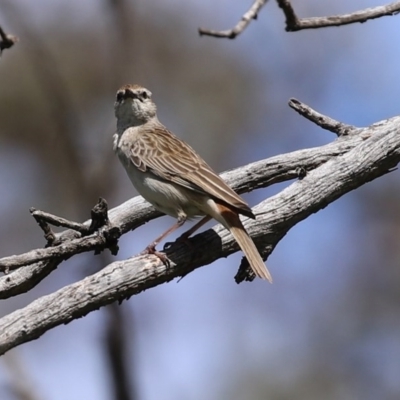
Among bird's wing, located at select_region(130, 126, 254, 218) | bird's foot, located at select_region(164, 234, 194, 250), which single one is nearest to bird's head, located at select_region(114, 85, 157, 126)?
bird's wing, located at select_region(130, 126, 254, 218)

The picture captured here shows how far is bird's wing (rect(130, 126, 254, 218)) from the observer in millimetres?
5582

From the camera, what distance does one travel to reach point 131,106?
6.91 meters

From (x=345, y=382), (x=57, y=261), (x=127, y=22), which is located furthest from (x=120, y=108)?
(x=345, y=382)

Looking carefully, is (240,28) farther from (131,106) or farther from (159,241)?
(131,106)

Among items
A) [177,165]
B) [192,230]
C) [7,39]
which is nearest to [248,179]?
[177,165]

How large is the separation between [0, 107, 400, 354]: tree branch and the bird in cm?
14

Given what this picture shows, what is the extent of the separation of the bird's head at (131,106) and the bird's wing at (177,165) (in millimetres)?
225

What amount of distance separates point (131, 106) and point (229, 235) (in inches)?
80.0

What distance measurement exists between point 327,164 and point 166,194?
3.92 feet

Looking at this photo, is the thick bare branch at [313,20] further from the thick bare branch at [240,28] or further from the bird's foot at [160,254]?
the bird's foot at [160,254]

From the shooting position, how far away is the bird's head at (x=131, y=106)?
692 centimetres

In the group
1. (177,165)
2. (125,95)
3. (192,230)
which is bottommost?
(192,230)

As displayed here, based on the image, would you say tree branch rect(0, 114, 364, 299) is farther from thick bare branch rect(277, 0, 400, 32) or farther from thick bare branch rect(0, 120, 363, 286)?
thick bare branch rect(277, 0, 400, 32)

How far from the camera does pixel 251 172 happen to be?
236 inches
